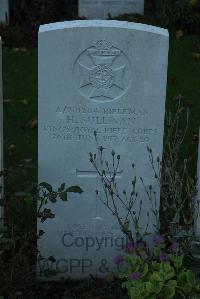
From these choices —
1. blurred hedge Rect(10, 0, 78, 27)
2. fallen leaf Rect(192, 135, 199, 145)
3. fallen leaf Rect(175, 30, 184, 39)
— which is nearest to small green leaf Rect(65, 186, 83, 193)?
fallen leaf Rect(192, 135, 199, 145)

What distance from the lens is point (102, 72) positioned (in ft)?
13.6

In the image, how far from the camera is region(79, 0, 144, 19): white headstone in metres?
9.77

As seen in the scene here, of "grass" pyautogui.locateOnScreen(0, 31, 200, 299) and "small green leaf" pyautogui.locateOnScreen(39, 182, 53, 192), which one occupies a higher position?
"grass" pyautogui.locateOnScreen(0, 31, 200, 299)

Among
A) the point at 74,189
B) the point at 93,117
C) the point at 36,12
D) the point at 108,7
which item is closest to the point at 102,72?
the point at 93,117

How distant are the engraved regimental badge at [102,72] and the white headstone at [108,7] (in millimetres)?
5743

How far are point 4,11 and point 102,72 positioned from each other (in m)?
5.87

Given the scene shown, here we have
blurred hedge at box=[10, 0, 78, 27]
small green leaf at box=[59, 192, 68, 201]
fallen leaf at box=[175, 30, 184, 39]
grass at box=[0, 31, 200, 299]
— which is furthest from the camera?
blurred hedge at box=[10, 0, 78, 27]

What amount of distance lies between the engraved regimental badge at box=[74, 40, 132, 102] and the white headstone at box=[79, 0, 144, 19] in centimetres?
574

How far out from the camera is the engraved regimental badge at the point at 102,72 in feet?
13.5

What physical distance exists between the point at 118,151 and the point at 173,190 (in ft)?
1.37

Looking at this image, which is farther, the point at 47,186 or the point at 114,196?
the point at 114,196

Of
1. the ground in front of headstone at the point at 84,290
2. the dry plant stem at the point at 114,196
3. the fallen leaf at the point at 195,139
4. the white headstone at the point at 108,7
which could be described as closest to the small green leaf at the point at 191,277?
the dry plant stem at the point at 114,196

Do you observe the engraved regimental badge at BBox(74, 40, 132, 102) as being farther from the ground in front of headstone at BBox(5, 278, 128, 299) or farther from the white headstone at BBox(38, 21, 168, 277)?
the ground in front of headstone at BBox(5, 278, 128, 299)

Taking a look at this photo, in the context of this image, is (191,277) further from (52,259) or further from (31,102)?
(31,102)
